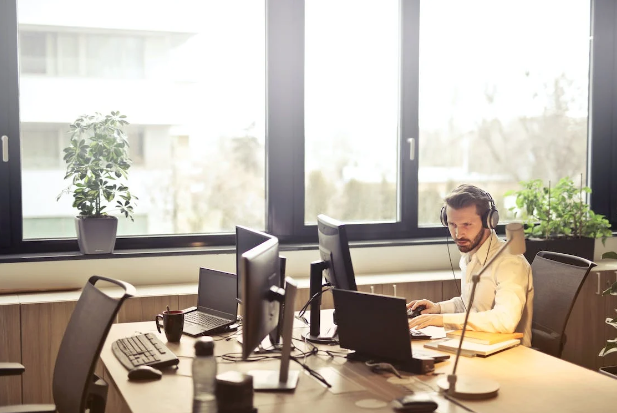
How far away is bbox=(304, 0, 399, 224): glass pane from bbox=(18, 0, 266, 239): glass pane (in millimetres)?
300

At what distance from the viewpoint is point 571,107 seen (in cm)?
464

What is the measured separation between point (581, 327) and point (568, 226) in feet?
1.93

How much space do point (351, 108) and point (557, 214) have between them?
1.34 metres

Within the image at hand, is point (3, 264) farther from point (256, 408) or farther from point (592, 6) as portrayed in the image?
point (592, 6)

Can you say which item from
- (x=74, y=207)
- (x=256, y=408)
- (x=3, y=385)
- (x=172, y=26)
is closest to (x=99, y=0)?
(x=172, y=26)

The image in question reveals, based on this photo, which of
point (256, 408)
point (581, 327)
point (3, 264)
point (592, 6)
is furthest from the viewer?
point (592, 6)

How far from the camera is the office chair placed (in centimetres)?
206

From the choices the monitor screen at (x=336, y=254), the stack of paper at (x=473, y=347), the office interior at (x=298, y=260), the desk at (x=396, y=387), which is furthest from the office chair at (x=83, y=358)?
the stack of paper at (x=473, y=347)

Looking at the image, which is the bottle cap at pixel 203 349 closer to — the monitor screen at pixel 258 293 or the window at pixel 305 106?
the monitor screen at pixel 258 293

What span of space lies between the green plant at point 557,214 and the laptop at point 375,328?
198 centimetres

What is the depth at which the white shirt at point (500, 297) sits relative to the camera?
8.71 feet

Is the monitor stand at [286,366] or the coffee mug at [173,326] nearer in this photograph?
the monitor stand at [286,366]

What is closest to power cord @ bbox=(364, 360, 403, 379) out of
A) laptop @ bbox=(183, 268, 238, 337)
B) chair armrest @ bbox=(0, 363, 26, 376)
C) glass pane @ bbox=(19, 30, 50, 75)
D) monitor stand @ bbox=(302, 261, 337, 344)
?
monitor stand @ bbox=(302, 261, 337, 344)

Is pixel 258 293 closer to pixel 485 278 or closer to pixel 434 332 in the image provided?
pixel 434 332
